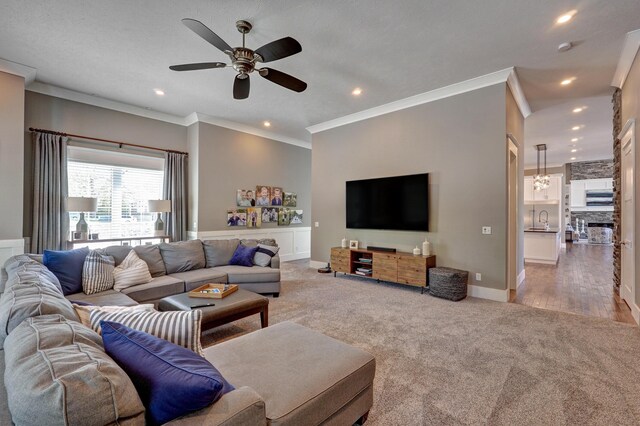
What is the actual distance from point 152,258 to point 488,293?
15.7ft

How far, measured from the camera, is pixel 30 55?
12.3 feet

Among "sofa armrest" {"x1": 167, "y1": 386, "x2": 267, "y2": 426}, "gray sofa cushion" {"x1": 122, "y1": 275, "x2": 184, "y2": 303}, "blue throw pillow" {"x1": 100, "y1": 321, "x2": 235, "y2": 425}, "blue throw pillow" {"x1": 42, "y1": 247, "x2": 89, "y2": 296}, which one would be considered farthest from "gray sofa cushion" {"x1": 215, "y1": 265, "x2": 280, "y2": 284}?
"sofa armrest" {"x1": 167, "y1": 386, "x2": 267, "y2": 426}

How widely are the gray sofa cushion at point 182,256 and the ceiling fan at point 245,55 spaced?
93.2 inches

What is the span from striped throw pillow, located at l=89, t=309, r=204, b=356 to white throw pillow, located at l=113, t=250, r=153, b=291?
223cm

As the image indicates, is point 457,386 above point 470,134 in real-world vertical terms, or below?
below

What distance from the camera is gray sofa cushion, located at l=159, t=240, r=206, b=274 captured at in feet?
13.7

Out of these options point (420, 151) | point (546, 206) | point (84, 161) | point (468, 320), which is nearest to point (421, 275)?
point (468, 320)

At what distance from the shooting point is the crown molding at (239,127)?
6030mm

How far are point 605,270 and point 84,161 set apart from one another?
10.5 metres

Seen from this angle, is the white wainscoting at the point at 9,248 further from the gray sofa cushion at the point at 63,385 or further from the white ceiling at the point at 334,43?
the gray sofa cushion at the point at 63,385

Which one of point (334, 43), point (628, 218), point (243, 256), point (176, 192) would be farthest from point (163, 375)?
point (176, 192)

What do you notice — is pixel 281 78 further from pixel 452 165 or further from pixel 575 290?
pixel 575 290

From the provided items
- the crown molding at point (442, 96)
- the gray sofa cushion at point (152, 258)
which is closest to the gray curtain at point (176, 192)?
the gray sofa cushion at point (152, 258)

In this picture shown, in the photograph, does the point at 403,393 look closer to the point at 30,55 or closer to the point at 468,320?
the point at 468,320
